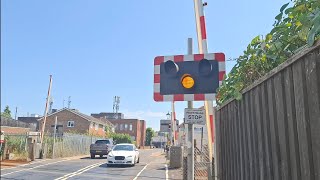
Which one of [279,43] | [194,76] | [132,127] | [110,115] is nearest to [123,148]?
[194,76]

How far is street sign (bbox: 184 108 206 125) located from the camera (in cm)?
536

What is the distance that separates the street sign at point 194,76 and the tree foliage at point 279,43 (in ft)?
1.70

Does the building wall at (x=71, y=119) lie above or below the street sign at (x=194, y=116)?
above

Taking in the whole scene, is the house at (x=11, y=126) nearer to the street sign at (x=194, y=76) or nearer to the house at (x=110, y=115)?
the street sign at (x=194, y=76)

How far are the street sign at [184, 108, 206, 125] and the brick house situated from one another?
99338 millimetres

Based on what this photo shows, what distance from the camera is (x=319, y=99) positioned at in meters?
2.26

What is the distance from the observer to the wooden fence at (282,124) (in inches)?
92.6

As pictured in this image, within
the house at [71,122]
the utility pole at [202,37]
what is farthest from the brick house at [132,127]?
the utility pole at [202,37]

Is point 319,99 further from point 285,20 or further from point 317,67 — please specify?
point 285,20

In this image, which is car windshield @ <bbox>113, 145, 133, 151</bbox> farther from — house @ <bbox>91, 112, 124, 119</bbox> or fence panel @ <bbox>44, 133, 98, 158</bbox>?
house @ <bbox>91, 112, 124, 119</bbox>

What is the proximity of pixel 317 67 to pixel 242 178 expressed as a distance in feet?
7.66

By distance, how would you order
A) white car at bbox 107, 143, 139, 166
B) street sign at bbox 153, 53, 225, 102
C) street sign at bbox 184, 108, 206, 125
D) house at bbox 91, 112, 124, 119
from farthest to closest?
house at bbox 91, 112, 124, 119
white car at bbox 107, 143, 139, 166
street sign at bbox 184, 108, 206, 125
street sign at bbox 153, 53, 225, 102

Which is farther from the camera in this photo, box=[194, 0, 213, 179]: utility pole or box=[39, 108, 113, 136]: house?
box=[39, 108, 113, 136]: house

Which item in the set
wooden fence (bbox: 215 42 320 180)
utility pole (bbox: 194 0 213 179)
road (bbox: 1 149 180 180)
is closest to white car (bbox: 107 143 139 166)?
road (bbox: 1 149 180 180)
